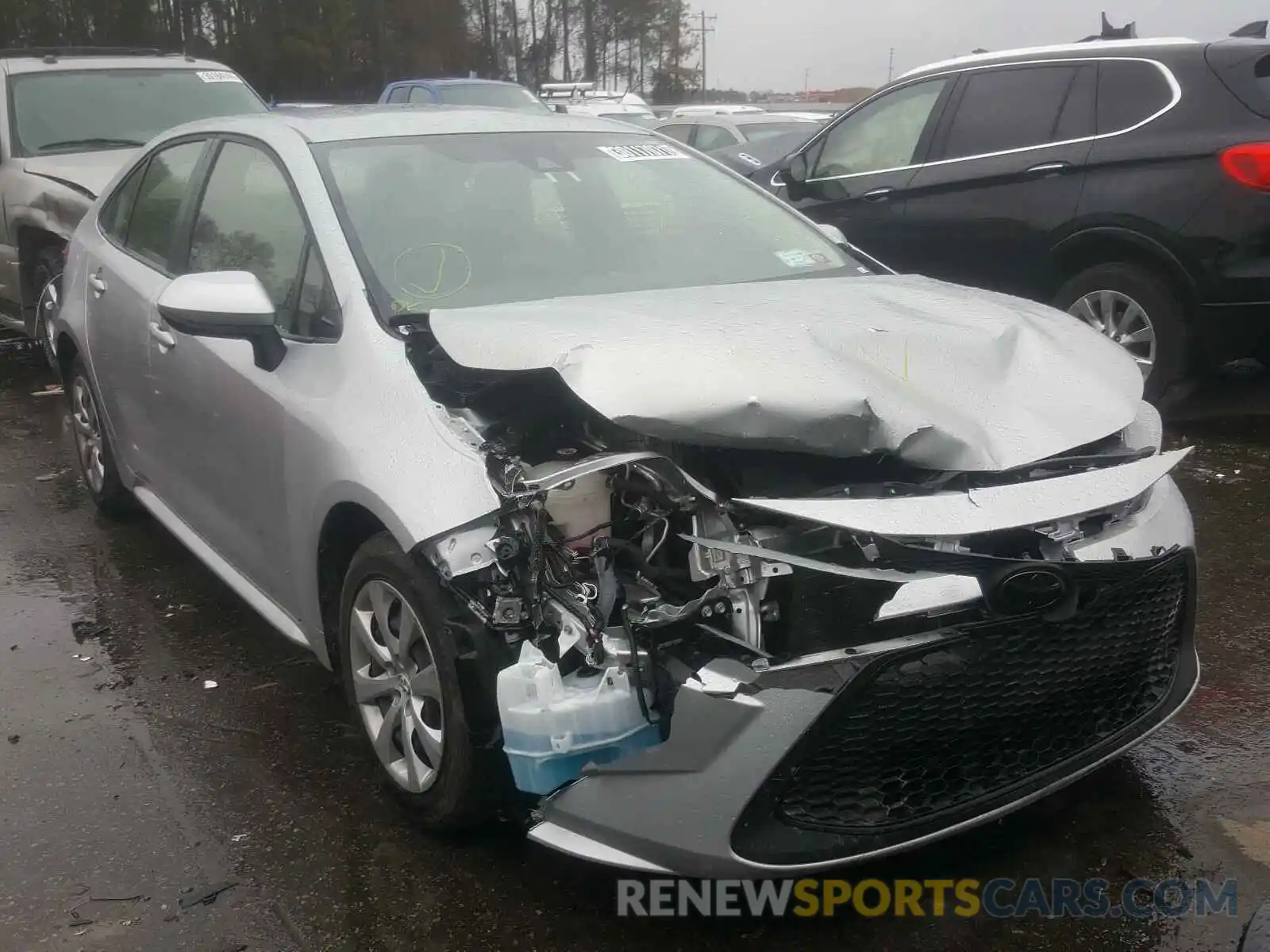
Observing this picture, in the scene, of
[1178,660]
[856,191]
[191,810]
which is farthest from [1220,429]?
[191,810]

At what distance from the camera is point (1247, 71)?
5477mm

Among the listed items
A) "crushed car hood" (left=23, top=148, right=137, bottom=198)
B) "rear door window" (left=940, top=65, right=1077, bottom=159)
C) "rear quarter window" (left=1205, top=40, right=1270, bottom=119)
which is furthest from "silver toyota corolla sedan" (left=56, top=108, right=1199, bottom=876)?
"crushed car hood" (left=23, top=148, right=137, bottom=198)

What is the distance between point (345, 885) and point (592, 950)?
618mm

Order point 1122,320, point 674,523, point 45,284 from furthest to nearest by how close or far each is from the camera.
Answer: point 45,284 < point 1122,320 < point 674,523

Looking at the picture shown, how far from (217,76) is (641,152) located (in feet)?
18.5

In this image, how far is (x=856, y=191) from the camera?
680 cm

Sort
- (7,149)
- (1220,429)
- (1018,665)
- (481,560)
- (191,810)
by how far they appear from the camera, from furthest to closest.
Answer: (7,149) → (1220,429) → (191,810) → (481,560) → (1018,665)

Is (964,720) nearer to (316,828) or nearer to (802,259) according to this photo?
(316,828)

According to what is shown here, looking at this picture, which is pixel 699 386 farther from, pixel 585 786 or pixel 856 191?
pixel 856 191

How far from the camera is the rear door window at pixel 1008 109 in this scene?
613 cm

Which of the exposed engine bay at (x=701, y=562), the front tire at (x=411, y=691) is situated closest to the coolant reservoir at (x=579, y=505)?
the exposed engine bay at (x=701, y=562)

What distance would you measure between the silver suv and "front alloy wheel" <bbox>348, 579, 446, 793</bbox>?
496 cm

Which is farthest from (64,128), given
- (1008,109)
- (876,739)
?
(876,739)

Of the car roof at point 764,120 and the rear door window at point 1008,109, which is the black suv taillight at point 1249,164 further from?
the car roof at point 764,120
